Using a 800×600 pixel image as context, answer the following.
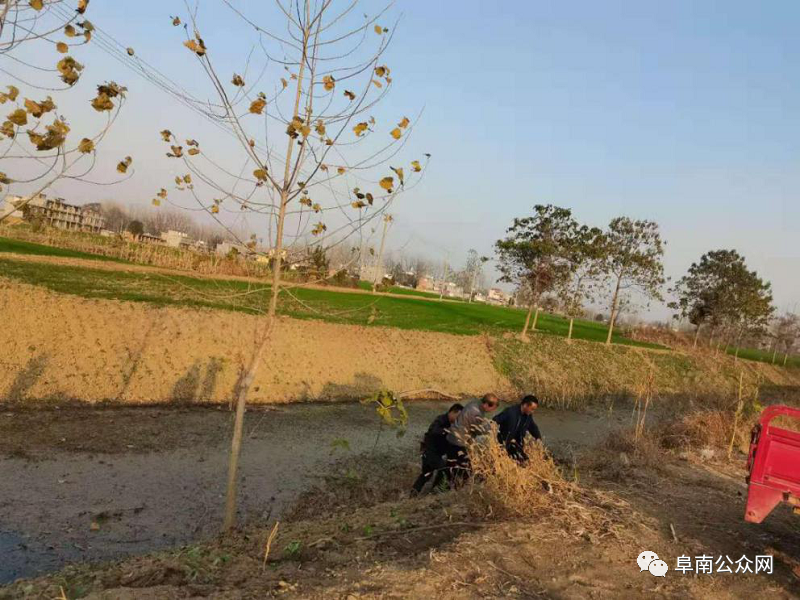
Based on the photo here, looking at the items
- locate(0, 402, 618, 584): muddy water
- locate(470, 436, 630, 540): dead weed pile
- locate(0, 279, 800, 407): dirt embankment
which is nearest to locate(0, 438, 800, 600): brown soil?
locate(470, 436, 630, 540): dead weed pile

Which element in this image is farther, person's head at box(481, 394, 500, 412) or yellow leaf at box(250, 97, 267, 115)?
person's head at box(481, 394, 500, 412)

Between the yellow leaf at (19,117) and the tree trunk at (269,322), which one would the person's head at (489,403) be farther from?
the yellow leaf at (19,117)

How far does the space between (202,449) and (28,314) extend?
6.30 meters

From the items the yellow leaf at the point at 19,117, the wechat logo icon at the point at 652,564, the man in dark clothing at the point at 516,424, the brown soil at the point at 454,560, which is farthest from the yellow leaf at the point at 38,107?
the man in dark clothing at the point at 516,424

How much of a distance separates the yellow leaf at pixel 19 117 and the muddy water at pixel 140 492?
185 inches

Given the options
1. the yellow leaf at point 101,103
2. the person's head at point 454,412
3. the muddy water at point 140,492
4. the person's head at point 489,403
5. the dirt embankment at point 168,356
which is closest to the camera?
the yellow leaf at point 101,103

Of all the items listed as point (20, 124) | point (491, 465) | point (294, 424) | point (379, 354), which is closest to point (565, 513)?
point (491, 465)

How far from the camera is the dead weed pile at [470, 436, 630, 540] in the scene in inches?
229

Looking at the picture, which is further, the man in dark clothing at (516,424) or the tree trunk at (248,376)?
the man in dark clothing at (516,424)

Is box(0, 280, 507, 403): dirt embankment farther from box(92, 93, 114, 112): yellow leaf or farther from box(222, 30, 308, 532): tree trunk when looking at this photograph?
box(92, 93, 114, 112): yellow leaf

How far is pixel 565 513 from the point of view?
5.86m

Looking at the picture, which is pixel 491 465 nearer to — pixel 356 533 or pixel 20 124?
pixel 356 533

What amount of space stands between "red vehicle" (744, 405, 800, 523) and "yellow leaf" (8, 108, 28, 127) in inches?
249

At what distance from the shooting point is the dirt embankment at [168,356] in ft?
42.6
